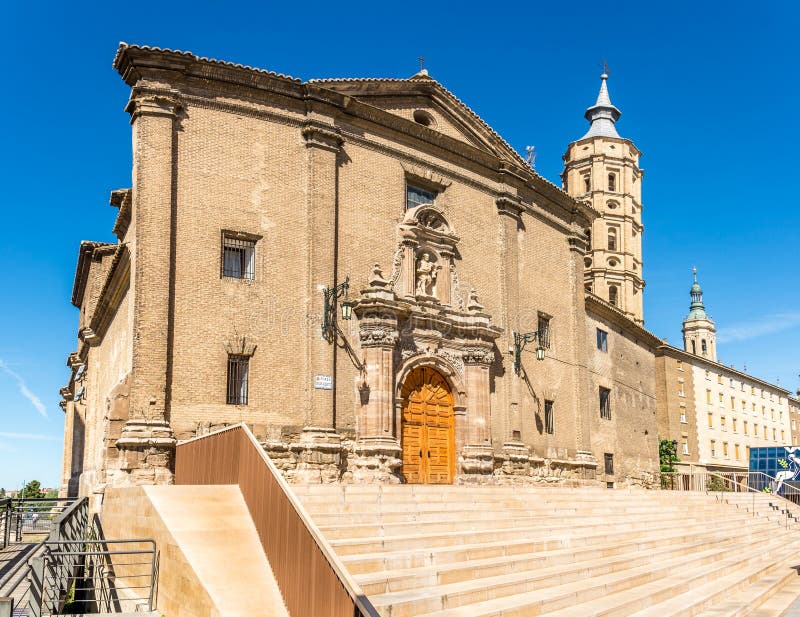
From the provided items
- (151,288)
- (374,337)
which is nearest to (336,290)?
(374,337)

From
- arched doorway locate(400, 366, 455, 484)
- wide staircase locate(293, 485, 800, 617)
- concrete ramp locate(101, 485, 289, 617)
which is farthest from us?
arched doorway locate(400, 366, 455, 484)

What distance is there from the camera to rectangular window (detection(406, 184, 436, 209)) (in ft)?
74.0

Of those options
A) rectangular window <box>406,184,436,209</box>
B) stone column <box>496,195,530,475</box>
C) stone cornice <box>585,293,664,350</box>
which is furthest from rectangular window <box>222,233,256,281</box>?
stone cornice <box>585,293,664,350</box>

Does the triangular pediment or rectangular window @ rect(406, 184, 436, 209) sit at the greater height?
the triangular pediment

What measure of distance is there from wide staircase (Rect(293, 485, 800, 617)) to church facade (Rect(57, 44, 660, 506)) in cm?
433

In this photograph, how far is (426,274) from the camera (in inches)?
871

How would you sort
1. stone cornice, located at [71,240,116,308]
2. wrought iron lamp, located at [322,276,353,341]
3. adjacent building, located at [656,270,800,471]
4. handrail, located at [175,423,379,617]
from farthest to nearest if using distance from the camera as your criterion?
adjacent building, located at [656,270,800,471] < stone cornice, located at [71,240,116,308] < wrought iron lamp, located at [322,276,353,341] < handrail, located at [175,423,379,617]

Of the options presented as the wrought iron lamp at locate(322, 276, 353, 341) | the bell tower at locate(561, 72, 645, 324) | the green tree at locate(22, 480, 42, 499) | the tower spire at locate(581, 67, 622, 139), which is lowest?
the green tree at locate(22, 480, 42, 499)

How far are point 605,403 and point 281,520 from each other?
938 inches

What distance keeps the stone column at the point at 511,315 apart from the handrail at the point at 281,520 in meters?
11.0

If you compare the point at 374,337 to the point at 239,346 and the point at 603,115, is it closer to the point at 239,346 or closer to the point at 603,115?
the point at 239,346

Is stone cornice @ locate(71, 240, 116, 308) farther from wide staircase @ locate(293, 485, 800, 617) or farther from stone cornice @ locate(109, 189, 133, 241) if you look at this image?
wide staircase @ locate(293, 485, 800, 617)

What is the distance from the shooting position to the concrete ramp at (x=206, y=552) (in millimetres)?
9242

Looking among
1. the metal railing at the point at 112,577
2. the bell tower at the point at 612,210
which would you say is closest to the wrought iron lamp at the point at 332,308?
the metal railing at the point at 112,577
